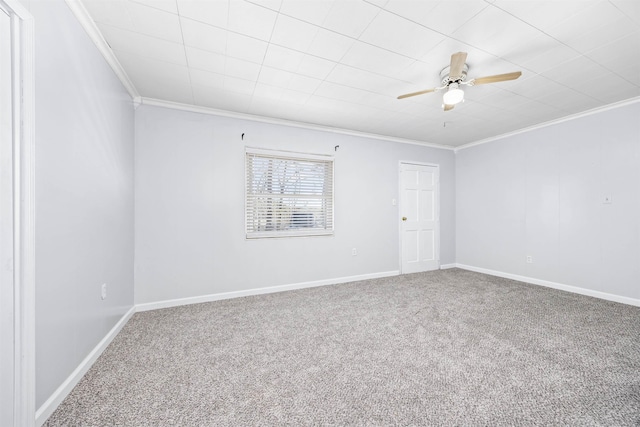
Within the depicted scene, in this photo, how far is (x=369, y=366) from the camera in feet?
6.15

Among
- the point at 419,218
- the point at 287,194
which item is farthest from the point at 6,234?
the point at 419,218

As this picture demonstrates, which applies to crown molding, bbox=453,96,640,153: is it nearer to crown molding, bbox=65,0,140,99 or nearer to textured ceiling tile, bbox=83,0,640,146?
textured ceiling tile, bbox=83,0,640,146

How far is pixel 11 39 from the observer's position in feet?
3.96

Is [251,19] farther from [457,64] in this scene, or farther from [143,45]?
[457,64]

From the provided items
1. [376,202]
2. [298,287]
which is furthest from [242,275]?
[376,202]

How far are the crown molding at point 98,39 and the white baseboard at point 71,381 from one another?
237 cm

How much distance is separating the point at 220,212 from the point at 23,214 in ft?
6.99

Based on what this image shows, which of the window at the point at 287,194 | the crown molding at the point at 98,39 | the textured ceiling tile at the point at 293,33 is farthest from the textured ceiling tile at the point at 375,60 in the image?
the crown molding at the point at 98,39

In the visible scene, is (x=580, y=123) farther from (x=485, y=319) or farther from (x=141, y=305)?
(x=141, y=305)

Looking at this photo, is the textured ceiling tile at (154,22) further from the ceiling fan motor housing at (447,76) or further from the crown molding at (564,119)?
the crown molding at (564,119)

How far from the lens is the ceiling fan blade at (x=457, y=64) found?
1.90 meters

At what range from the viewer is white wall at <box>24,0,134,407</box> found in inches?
54.7

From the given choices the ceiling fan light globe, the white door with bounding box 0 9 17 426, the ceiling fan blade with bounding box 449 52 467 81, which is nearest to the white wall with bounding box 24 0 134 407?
the white door with bounding box 0 9 17 426

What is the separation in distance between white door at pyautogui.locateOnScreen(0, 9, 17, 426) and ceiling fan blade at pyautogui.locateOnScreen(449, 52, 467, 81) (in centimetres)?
262
